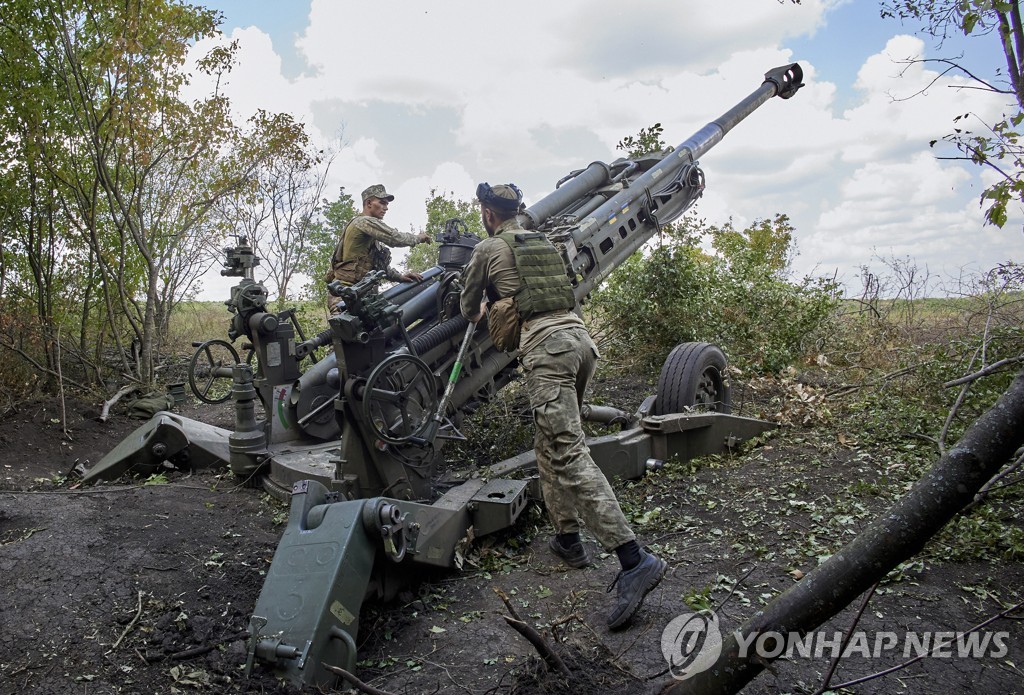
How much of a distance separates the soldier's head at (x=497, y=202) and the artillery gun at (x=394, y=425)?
0.72 m

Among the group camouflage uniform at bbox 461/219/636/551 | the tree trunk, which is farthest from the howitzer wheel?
the tree trunk

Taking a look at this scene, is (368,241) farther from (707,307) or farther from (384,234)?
(707,307)

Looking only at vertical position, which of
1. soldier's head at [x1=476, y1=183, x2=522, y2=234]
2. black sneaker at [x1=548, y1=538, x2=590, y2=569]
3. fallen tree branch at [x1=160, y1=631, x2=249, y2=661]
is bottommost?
fallen tree branch at [x1=160, y1=631, x2=249, y2=661]

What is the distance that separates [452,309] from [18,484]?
3.89 meters

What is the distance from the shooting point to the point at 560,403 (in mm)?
4051

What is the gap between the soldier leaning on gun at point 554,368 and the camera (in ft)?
12.1

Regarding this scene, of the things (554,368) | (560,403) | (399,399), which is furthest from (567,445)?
(399,399)

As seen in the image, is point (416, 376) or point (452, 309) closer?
point (416, 376)

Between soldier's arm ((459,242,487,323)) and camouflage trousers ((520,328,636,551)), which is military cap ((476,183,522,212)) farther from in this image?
camouflage trousers ((520,328,636,551))

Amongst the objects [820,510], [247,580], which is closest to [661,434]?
[820,510]

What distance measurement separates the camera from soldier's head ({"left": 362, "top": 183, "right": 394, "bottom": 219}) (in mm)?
7207

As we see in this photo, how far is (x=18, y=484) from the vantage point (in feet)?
20.0

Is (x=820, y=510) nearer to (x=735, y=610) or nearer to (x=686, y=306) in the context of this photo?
(x=735, y=610)

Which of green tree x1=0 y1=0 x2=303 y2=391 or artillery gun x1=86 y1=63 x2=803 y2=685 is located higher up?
green tree x1=0 y1=0 x2=303 y2=391
